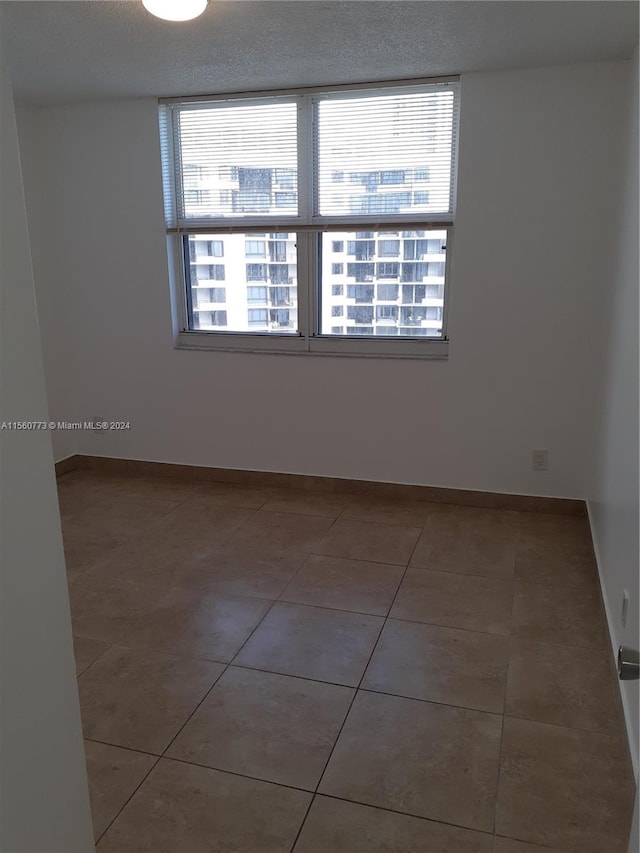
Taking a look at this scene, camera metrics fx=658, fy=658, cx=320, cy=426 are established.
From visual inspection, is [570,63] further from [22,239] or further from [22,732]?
[22,732]

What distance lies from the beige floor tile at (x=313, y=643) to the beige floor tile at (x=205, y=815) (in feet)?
1.77

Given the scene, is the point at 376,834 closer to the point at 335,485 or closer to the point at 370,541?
the point at 370,541

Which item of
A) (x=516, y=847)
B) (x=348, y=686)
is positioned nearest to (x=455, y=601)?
(x=348, y=686)

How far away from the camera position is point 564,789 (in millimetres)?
1824

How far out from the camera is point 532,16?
262 centimetres

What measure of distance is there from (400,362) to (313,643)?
1.92 m

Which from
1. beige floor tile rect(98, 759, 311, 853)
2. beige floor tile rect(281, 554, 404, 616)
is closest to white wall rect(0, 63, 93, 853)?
beige floor tile rect(98, 759, 311, 853)

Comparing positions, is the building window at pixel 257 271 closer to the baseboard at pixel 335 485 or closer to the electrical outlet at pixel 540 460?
the baseboard at pixel 335 485

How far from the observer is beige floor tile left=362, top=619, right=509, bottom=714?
2238 millimetres

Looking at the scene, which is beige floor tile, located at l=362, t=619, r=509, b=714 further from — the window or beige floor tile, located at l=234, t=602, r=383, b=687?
the window

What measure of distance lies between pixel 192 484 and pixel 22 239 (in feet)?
11.7

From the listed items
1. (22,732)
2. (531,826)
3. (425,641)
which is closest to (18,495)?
(22,732)

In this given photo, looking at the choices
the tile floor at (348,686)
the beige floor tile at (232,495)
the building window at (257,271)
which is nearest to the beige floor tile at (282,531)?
→ the tile floor at (348,686)

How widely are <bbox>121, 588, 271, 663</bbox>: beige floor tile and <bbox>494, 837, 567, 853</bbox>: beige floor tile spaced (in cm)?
114
